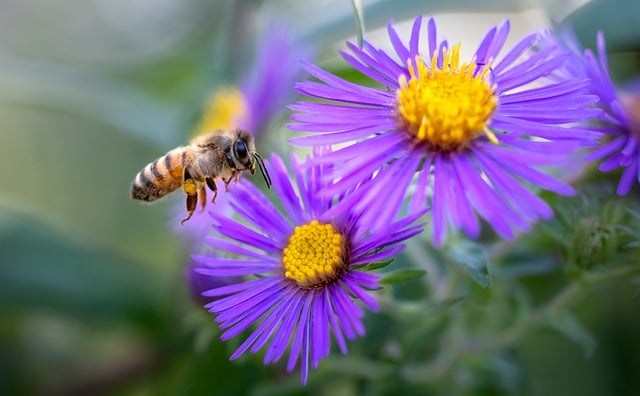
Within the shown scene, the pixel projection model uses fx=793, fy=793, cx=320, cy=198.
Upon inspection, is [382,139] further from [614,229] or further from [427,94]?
[614,229]

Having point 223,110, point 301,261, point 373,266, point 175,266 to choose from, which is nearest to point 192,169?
point 301,261

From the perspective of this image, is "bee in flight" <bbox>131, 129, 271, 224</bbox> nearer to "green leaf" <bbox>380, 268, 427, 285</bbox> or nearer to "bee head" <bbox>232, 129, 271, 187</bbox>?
"bee head" <bbox>232, 129, 271, 187</bbox>

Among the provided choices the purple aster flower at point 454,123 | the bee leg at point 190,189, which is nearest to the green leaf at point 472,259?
the purple aster flower at point 454,123

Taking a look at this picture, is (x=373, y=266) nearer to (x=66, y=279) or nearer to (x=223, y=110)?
(x=223, y=110)

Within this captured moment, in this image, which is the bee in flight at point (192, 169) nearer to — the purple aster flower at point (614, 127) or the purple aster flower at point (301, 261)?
the purple aster flower at point (301, 261)

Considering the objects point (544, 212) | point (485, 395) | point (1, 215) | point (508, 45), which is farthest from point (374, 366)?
point (1, 215)

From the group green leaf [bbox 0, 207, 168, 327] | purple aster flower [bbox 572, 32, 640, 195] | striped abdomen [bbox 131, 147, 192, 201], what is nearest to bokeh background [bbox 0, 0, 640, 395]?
green leaf [bbox 0, 207, 168, 327]
